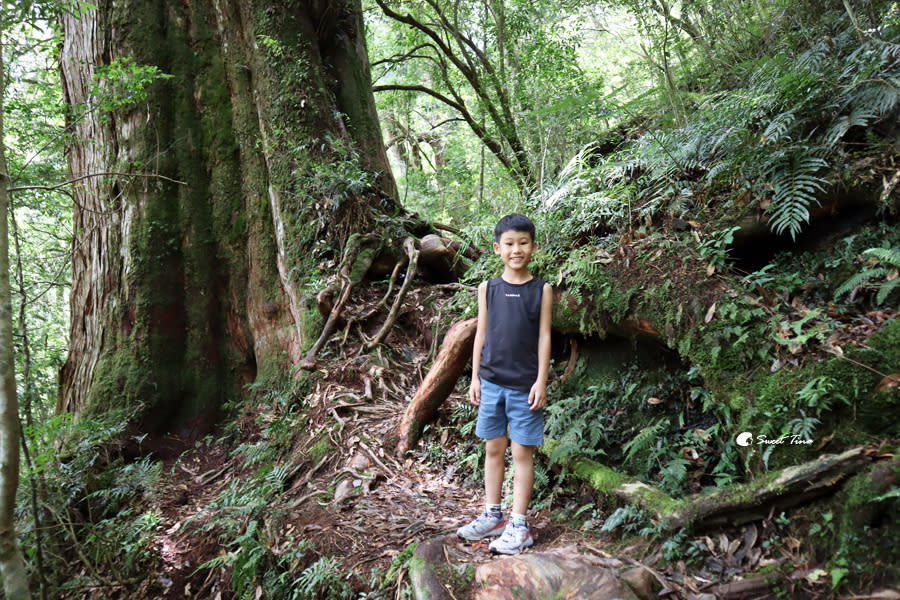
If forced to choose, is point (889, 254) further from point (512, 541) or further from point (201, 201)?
point (201, 201)

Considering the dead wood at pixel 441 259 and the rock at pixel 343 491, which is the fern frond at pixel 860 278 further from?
the dead wood at pixel 441 259

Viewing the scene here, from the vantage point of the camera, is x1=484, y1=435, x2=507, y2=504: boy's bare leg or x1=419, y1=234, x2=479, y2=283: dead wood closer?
x1=484, y1=435, x2=507, y2=504: boy's bare leg

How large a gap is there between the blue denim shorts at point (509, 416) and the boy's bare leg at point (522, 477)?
7 cm

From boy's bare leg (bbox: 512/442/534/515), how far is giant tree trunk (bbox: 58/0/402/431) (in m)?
3.43

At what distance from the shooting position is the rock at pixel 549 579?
234 centimetres

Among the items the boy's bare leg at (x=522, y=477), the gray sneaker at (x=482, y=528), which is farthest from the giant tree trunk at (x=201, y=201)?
the boy's bare leg at (x=522, y=477)

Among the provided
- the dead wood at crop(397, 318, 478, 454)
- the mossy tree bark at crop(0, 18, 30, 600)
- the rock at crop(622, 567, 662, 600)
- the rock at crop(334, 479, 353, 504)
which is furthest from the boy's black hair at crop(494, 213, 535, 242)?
the mossy tree bark at crop(0, 18, 30, 600)

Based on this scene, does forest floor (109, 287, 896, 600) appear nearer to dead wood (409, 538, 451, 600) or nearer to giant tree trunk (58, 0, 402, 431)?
dead wood (409, 538, 451, 600)

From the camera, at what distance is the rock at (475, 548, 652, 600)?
2.34 m

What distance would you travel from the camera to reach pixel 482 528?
3051mm

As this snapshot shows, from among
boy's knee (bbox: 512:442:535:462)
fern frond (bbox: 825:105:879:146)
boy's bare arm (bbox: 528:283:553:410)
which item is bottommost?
boy's knee (bbox: 512:442:535:462)

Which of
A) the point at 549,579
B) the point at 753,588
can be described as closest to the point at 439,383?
the point at 549,579

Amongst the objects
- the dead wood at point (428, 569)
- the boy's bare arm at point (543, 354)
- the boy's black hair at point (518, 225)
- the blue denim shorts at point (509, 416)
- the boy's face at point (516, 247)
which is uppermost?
the boy's black hair at point (518, 225)

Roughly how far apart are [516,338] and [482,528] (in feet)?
3.80
